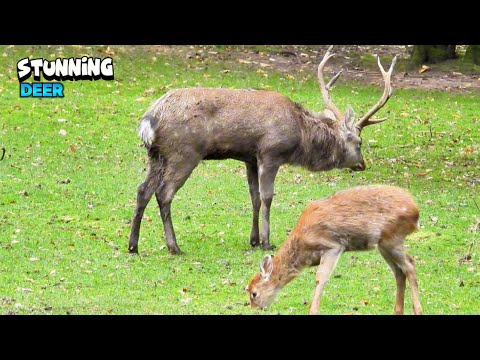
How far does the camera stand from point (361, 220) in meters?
8.56

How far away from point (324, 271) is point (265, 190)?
13.1 ft

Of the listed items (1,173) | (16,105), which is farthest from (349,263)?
(16,105)

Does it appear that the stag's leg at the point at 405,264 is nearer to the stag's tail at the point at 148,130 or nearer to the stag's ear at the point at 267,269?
the stag's ear at the point at 267,269

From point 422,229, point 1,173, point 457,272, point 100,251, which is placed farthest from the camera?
point 1,173

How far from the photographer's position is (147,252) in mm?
12211

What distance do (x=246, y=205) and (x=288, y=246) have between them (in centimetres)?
580

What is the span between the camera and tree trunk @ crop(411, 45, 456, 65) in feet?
79.3

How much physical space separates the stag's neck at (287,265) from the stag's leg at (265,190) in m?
3.34

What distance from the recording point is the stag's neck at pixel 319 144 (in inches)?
506

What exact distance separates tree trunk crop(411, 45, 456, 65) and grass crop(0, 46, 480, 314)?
1.99m

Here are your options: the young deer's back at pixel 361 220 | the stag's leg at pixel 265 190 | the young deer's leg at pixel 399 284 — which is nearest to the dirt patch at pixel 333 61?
the stag's leg at pixel 265 190

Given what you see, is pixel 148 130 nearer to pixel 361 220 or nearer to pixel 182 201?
pixel 182 201

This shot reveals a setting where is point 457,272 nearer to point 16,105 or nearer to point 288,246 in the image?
point 288,246

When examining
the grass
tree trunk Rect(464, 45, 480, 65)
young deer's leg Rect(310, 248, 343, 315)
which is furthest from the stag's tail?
tree trunk Rect(464, 45, 480, 65)
